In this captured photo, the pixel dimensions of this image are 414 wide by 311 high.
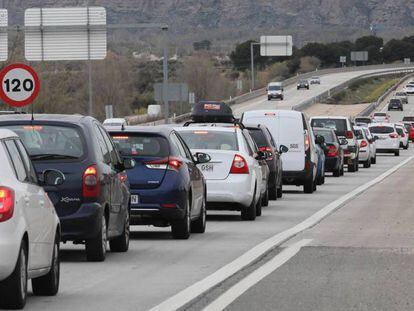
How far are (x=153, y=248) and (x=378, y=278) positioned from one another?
15.0 feet

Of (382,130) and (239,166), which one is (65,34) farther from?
(239,166)

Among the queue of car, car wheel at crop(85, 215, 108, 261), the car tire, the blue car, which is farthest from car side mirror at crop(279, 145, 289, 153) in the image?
the car tire

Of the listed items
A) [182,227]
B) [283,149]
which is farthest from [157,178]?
[283,149]

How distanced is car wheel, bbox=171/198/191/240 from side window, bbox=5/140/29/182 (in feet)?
24.2

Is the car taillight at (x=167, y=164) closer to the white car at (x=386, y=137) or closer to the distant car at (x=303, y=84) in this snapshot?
the white car at (x=386, y=137)

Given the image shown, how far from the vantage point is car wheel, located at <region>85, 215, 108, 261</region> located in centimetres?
1616

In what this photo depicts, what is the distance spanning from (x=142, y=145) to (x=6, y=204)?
8.73m

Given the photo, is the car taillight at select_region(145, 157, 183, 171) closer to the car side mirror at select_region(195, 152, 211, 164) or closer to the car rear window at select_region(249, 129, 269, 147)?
the car side mirror at select_region(195, 152, 211, 164)

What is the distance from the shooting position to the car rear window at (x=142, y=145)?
19.8 meters

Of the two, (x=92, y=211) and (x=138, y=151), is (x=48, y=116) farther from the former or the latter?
(x=138, y=151)

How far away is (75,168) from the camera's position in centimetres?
1612

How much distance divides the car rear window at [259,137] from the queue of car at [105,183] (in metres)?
0.02

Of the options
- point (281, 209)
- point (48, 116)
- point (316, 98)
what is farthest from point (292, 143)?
point (316, 98)

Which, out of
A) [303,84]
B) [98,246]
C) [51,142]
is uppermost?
[51,142]
